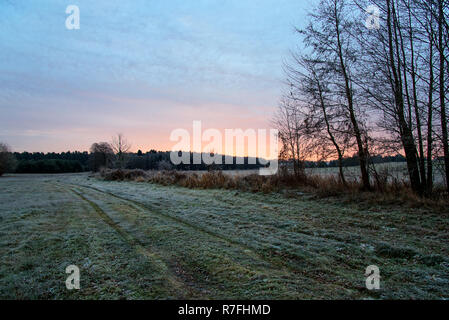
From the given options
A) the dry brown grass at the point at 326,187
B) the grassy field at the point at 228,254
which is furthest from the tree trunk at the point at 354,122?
the grassy field at the point at 228,254

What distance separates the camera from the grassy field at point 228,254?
2779mm

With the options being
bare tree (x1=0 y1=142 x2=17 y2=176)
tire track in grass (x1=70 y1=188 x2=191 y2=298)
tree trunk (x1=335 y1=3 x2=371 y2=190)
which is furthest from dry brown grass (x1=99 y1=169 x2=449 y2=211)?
bare tree (x1=0 y1=142 x2=17 y2=176)

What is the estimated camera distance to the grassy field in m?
2.78

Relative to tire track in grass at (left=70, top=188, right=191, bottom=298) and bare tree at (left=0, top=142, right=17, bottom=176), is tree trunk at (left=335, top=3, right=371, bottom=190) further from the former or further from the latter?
bare tree at (left=0, top=142, right=17, bottom=176)

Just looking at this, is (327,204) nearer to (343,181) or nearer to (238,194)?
(343,181)

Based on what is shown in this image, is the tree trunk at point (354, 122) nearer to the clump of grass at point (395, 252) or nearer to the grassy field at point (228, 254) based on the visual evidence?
the grassy field at point (228, 254)

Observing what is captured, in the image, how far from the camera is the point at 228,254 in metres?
3.87

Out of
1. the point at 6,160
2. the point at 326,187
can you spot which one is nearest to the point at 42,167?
the point at 6,160

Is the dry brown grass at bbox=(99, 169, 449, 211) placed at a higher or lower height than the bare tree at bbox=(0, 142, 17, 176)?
lower

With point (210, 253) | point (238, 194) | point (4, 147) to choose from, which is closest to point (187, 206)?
point (238, 194)

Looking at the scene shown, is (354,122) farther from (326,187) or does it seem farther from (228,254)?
(228,254)

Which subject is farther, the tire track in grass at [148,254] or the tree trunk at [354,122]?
the tree trunk at [354,122]

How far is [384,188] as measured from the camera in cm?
884

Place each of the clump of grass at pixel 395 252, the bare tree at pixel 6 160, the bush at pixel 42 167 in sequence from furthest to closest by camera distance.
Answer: the bush at pixel 42 167, the bare tree at pixel 6 160, the clump of grass at pixel 395 252
